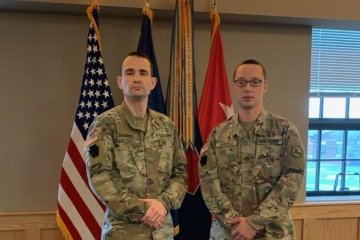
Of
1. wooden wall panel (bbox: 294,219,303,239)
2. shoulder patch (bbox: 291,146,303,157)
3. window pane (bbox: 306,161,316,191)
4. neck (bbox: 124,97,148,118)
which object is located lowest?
wooden wall panel (bbox: 294,219,303,239)

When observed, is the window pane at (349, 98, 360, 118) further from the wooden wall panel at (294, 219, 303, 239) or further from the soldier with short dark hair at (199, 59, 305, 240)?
the soldier with short dark hair at (199, 59, 305, 240)

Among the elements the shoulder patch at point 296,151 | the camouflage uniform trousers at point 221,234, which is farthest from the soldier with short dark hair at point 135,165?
the shoulder patch at point 296,151

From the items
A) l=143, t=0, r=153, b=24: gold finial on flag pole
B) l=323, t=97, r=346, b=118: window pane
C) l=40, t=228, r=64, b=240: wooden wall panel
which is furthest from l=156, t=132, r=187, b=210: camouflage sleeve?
l=323, t=97, r=346, b=118: window pane

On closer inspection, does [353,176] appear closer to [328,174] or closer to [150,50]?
[328,174]

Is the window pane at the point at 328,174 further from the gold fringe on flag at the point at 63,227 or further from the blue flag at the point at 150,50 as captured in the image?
the gold fringe on flag at the point at 63,227

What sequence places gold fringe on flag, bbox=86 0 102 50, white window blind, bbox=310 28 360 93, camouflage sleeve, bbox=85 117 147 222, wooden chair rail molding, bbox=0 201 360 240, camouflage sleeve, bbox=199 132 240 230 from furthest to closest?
white window blind, bbox=310 28 360 93
wooden chair rail molding, bbox=0 201 360 240
gold fringe on flag, bbox=86 0 102 50
camouflage sleeve, bbox=199 132 240 230
camouflage sleeve, bbox=85 117 147 222

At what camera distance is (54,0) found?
7.38 feet

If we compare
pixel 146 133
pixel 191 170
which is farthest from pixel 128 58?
pixel 191 170

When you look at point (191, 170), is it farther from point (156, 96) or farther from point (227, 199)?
point (227, 199)

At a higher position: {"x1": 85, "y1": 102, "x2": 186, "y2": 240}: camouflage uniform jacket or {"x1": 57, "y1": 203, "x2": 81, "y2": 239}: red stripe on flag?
{"x1": 85, "y1": 102, "x2": 186, "y2": 240}: camouflage uniform jacket

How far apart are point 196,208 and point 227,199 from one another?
71 centimetres

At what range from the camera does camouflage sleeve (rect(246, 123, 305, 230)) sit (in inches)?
65.3

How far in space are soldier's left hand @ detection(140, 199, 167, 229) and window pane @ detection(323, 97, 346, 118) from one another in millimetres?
1957

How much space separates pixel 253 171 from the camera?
1.74 metres
